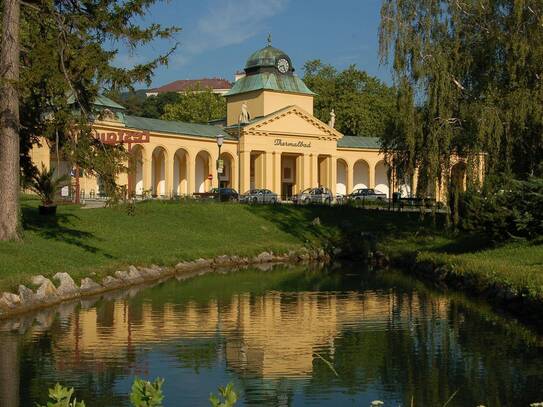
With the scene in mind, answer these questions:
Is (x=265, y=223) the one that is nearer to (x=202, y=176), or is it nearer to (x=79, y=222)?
(x=79, y=222)

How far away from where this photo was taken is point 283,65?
79.8 meters

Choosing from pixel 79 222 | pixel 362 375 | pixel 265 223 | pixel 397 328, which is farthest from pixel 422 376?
pixel 265 223

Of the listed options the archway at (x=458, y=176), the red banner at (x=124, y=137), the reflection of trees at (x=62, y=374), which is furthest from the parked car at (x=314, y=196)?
the reflection of trees at (x=62, y=374)

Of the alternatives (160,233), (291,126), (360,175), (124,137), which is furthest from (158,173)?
(160,233)

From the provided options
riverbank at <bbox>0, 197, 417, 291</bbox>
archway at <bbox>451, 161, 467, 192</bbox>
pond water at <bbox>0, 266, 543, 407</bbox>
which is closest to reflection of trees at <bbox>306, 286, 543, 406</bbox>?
pond water at <bbox>0, 266, 543, 407</bbox>

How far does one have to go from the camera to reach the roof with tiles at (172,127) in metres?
66.8

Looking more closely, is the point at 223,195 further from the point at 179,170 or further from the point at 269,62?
the point at 269,62

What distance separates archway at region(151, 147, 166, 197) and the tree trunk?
4605 centimetres

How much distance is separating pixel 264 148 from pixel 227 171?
13.4 ft

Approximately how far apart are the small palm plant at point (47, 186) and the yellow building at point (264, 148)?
31.2m

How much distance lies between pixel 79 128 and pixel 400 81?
12.5 metres

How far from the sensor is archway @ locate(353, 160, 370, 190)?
84312 millimetres

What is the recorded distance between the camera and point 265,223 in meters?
46.6

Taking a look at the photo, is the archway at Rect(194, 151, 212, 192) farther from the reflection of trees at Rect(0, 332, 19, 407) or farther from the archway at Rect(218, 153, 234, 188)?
the reflection of trees at Rect(0, 332, 19, 407)
